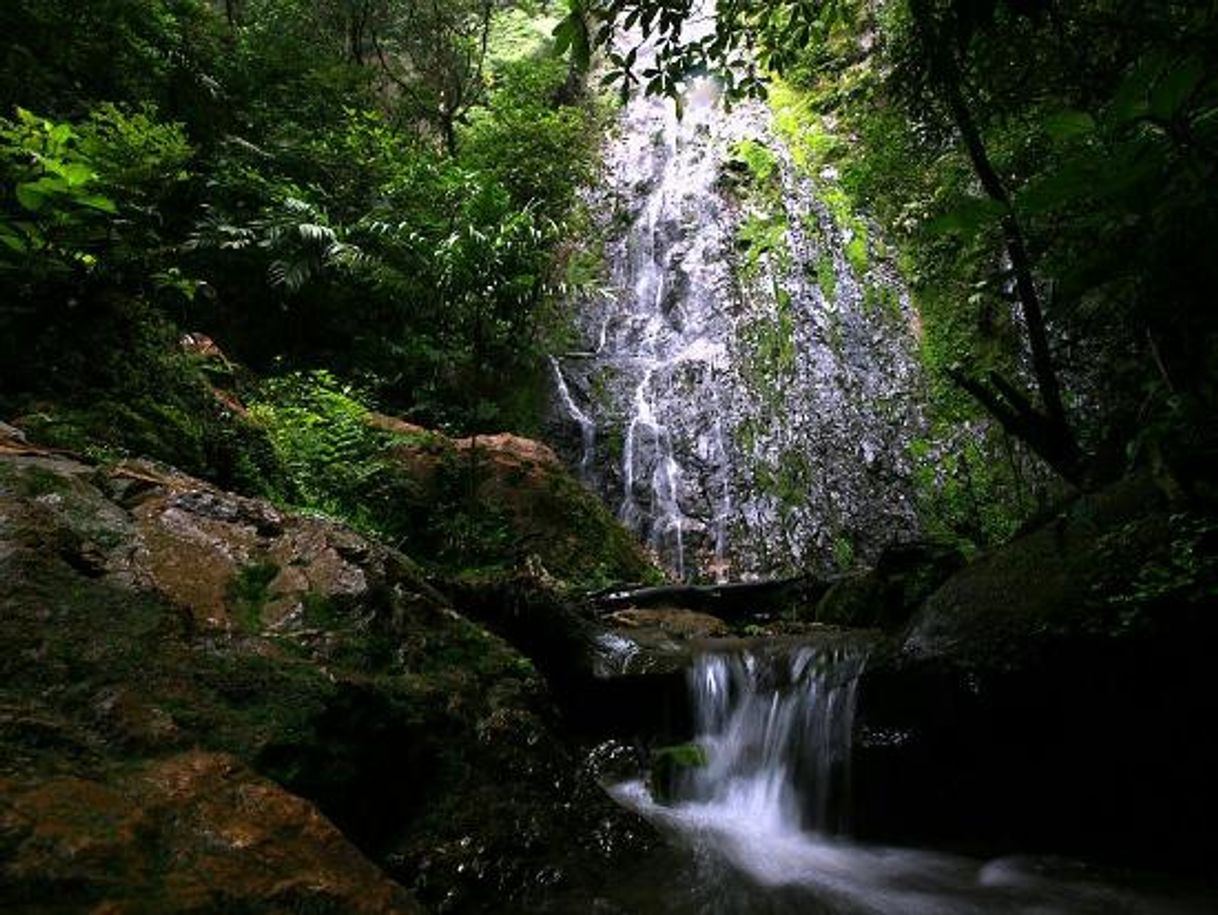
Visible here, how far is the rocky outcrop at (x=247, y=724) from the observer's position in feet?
5.32

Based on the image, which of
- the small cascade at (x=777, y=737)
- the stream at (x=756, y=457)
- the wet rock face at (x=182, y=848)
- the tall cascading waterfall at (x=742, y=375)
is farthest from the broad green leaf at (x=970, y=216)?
the tall cascading waterfall at (x=742, y=375)

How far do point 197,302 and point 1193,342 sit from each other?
991 centimetres

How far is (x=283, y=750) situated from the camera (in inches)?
86.0

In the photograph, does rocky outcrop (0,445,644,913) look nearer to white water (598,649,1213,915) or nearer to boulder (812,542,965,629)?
white water (598,649,1213,915)

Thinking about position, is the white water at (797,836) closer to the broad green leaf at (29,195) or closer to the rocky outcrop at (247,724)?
the rocky outcrop at (247,724)

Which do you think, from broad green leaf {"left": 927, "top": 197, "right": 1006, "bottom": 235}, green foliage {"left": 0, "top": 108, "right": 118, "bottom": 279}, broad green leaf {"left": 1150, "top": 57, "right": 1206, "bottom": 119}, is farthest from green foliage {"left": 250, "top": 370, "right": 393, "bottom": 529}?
broad green leaf {"left": 1150, "top": 57, "right": 1206, "bottom": 119}

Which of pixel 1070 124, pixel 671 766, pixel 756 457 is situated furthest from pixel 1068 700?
pixel 756 457

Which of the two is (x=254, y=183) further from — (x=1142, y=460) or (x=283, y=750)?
(x=1142, y=460)

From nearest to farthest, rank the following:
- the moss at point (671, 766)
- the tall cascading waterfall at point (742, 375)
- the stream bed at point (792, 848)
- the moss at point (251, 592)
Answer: the moss at point (251, 592) → the stream bed at point (792, 848) → the moss at point (671, 766) → the tall cascading waterfall at point (742, 375)

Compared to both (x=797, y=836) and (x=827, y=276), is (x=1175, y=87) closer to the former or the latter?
(x=797, y=836)

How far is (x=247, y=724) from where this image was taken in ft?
7.11

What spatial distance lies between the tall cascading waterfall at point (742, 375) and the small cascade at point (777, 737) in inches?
164

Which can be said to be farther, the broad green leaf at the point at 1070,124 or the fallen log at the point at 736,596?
the fallen log at the point at 736,596

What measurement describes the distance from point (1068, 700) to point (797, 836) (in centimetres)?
141
